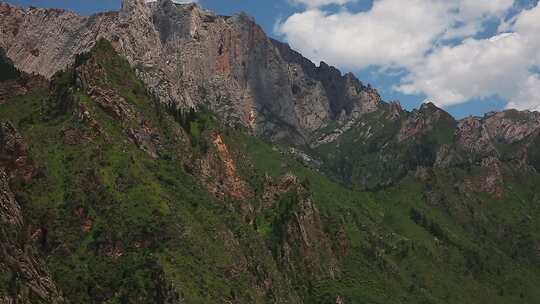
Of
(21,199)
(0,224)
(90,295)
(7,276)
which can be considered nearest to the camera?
(7,276)

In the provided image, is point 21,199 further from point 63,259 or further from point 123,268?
point 123,268

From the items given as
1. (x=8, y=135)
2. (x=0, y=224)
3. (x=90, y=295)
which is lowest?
(x=90, y=295)

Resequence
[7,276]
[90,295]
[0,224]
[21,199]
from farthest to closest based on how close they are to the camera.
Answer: [21,199]
[90,295]
[0,224]
[7,276]

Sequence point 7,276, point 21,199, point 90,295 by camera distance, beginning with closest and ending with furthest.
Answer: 1. point 7,276
2. point 90,295
3. point 21,199

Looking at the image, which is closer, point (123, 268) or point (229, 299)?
point (123, 268)

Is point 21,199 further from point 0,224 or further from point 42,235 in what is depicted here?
point 0,224

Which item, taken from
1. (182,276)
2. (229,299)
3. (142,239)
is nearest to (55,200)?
(142,239)

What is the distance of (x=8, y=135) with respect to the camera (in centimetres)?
18338

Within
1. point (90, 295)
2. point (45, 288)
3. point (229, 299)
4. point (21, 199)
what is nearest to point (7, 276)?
point (45, 288)

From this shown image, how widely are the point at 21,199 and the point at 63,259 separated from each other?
61.8 feet

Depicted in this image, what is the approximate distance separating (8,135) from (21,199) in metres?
15.9

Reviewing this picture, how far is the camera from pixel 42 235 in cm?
18462

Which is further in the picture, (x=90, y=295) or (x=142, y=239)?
(x=142, y=239)

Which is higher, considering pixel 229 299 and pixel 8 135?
pixel 8 135
